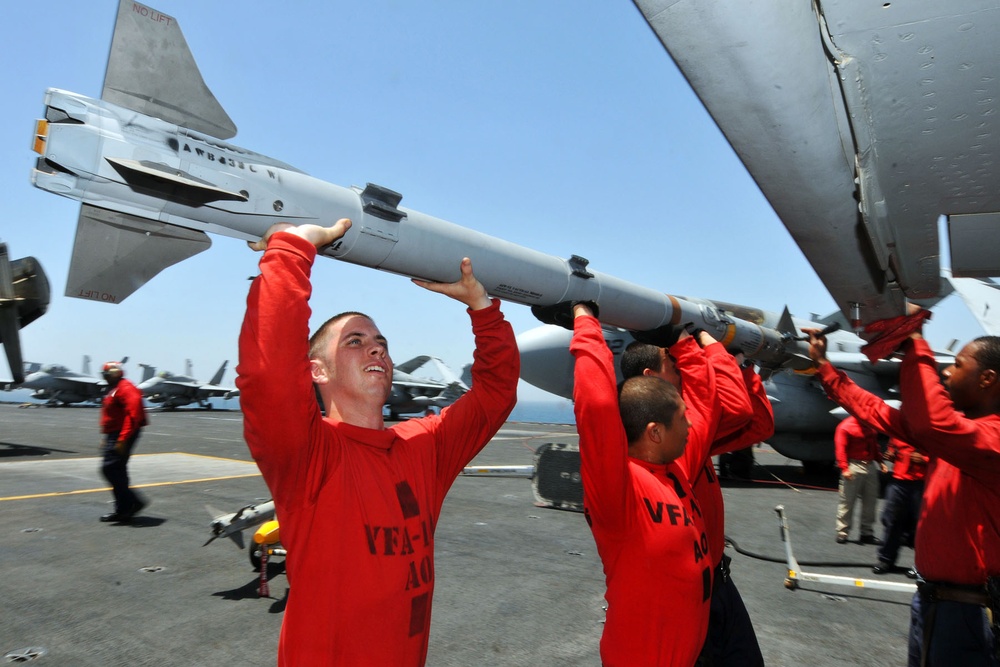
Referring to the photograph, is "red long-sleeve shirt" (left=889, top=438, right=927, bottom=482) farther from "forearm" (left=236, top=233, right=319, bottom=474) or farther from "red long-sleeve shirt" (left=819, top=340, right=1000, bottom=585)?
"forearm" (left=236, top=233, right=319, bottom=474)

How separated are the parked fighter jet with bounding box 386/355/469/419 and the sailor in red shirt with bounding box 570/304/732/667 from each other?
26.9 m

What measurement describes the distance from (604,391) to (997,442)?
6.93 feet

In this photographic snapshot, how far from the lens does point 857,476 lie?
7.98 meters

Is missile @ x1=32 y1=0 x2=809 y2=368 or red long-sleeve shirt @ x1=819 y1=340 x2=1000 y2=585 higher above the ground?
missile @ x1=32 y1=0 x2=809 y2=368

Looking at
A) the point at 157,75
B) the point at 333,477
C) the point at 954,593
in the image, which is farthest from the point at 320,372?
the point at 954,593

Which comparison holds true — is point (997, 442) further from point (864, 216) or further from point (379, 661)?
point (379, 661)

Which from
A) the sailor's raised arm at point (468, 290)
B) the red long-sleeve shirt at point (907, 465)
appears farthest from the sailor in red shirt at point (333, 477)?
the red long-sleeve shirt at point (907, 465)

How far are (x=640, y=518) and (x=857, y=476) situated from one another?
711cm

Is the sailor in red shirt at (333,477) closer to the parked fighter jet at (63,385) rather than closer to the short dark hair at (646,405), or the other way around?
the short dark hair at (646,405)

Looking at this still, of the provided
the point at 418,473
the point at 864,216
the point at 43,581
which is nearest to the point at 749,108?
the point at 864,216

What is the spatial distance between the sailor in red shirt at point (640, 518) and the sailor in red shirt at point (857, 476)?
6.60 meters

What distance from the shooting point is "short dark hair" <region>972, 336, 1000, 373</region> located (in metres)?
3.19

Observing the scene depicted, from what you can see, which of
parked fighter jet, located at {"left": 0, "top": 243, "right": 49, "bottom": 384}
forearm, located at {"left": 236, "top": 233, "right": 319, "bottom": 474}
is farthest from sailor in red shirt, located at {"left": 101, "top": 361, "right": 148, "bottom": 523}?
forearm, located at {"left": 236, "top": 233, "right": 319, "bottom": 474}

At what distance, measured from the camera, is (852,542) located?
8.01m
